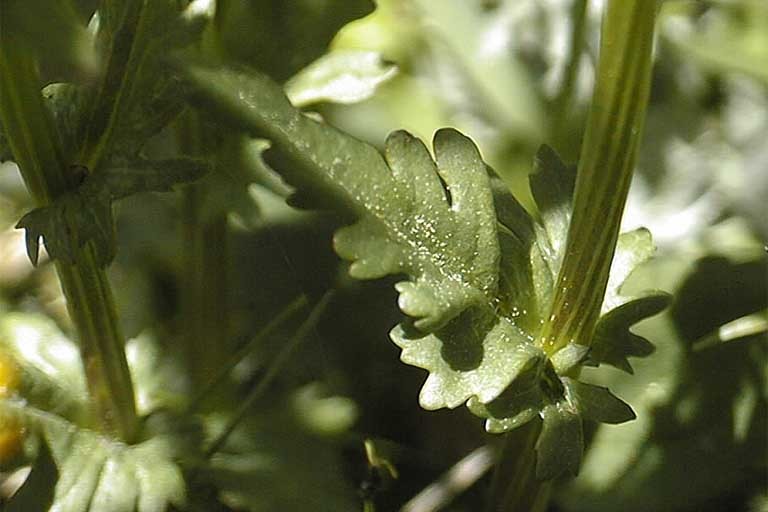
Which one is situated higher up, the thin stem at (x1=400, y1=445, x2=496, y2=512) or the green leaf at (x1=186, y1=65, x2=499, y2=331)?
the green leaf at (x1=186, y1=65, x2=499, y2=331)

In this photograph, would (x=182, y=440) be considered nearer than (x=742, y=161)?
Yes

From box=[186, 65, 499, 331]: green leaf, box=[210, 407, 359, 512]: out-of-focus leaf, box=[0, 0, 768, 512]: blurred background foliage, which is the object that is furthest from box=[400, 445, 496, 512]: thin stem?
box=[186, 65, 499, 331]: green leaf

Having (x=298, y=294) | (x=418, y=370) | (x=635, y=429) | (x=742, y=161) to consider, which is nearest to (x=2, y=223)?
(x=298, y=294)

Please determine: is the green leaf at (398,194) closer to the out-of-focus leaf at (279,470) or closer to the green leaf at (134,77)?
the green leaf at (134,77)

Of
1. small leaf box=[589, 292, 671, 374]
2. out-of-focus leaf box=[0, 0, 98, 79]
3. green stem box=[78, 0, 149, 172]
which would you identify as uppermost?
out-of-focus leaf box=[0, 0, 98, 79]

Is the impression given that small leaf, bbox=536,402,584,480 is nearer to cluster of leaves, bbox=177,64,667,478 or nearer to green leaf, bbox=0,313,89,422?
cluster of leaves, bbox=177,64,667,478

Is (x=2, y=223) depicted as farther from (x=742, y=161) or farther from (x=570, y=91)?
(x=742, y=161)

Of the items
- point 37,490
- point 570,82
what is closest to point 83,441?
point 37,490
